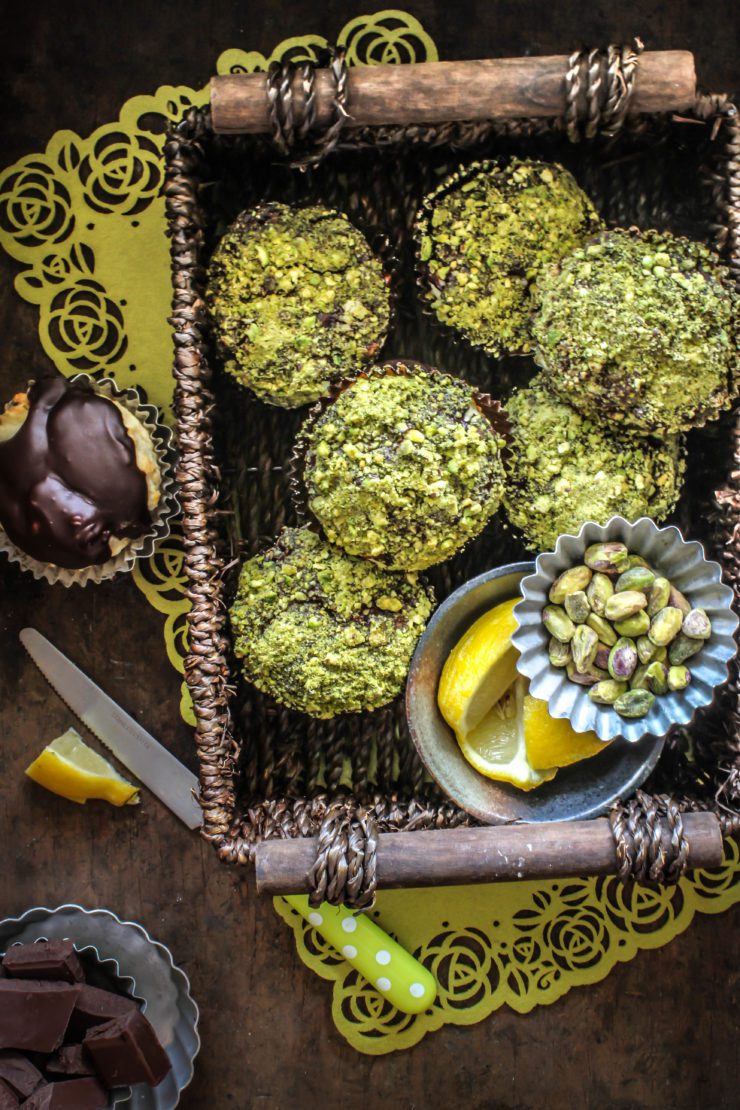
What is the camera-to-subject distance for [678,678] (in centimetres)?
181

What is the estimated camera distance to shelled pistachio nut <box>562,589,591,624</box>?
5.91ft

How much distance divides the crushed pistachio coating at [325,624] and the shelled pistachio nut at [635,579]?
41cm

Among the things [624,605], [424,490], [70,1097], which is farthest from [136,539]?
[70,1097]

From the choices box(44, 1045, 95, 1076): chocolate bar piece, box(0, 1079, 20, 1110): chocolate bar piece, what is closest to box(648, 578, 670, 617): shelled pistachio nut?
box(44, 1045, 95, 1076): chocolate bar piece

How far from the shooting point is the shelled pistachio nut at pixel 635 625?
1791mm

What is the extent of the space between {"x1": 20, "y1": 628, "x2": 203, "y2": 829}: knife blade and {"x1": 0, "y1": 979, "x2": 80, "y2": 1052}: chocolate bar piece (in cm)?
44

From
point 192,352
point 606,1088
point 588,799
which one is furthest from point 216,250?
point 606,1088

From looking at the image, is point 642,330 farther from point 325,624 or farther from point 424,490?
point 325,624

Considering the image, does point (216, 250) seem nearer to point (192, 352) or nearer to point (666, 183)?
point (192, 352)

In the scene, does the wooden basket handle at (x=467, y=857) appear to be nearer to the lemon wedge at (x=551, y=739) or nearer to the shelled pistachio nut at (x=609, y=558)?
the lemon wedge at (x=551, y=739)

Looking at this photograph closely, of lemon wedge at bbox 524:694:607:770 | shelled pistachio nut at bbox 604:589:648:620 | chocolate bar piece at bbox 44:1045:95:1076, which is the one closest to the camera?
shelled pistachio nut at bbox 604:589:648:620

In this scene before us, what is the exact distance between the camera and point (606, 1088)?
2295 millimetres

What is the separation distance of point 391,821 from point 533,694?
0.44 meters

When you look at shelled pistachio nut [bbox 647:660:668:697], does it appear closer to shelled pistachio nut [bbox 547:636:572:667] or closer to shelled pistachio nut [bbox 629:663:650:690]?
shelled pistachio nut [bbox 629:663:650:690]
